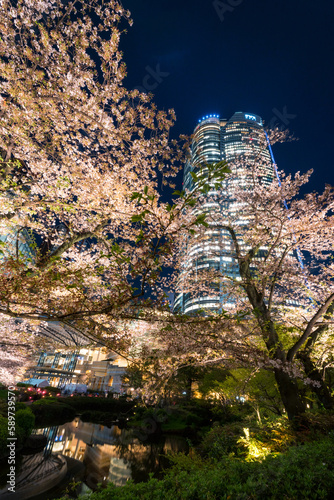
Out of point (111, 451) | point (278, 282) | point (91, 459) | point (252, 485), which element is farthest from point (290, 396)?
point (111, 451)

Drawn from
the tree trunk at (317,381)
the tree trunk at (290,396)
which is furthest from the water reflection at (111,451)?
the tree trunk at (317,381)

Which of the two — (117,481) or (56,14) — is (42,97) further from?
(117,481)

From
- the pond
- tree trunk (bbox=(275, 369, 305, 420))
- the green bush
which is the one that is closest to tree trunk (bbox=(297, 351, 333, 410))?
tree trunk (bbox=(275, 369, 305, 420))

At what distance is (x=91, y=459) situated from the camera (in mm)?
11742

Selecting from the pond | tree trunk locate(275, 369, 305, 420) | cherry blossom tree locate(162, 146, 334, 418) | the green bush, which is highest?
cherry blossom tree locate(162, 146, 334, 418)

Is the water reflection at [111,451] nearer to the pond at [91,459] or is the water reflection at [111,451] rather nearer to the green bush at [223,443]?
the pond at [91,459]

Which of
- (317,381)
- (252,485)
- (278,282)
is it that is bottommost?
(252,485)

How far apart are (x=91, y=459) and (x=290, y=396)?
11.6 m

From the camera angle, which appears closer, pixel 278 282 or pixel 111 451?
pixel 278 282

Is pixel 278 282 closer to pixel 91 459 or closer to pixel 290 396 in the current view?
pixel 290 396

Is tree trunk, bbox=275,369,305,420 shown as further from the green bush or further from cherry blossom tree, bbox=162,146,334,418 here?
the green bush

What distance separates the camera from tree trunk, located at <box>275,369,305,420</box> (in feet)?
22.7

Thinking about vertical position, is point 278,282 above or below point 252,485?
above

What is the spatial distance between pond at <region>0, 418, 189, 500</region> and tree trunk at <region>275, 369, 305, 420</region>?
217 inches
